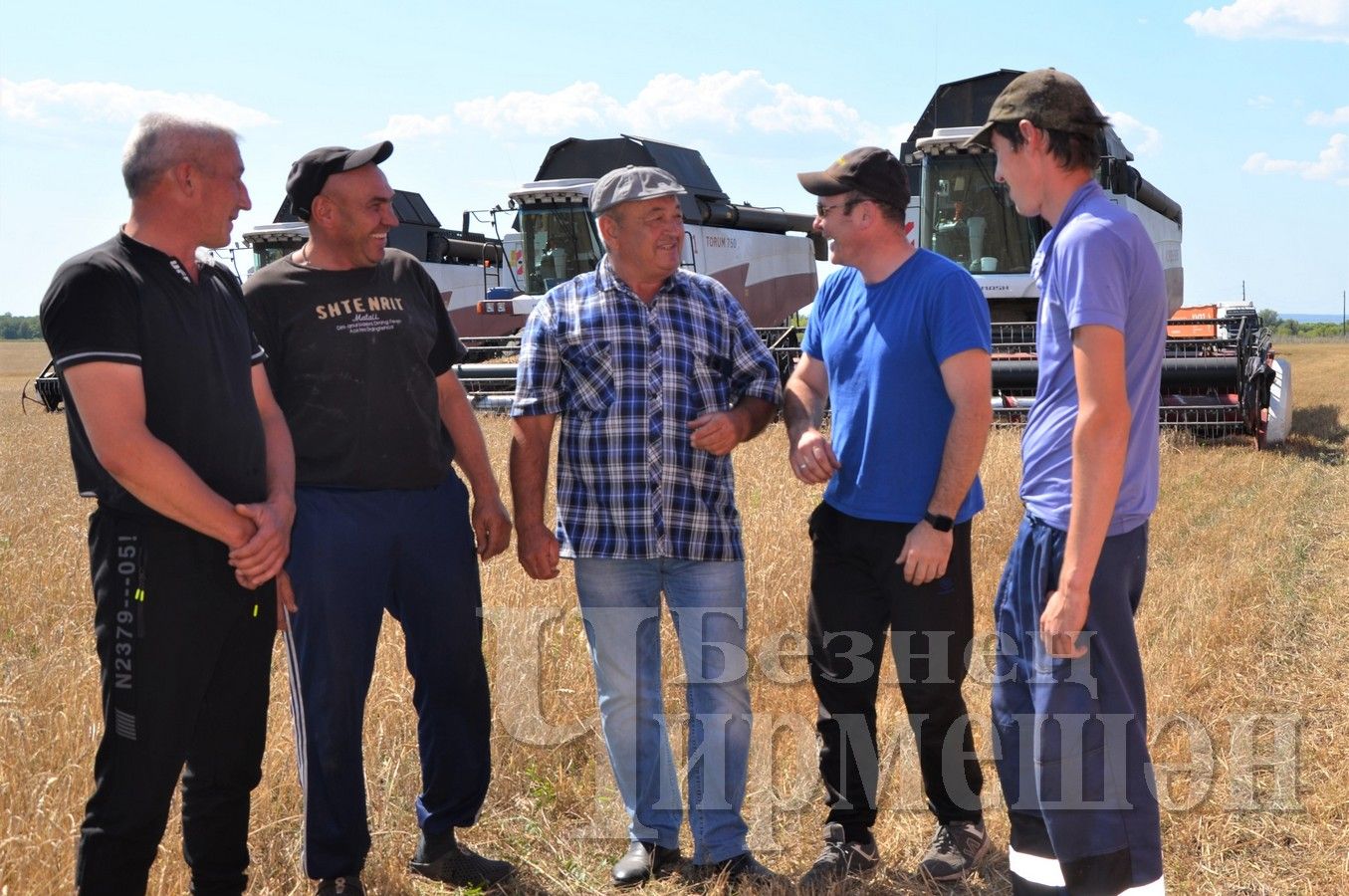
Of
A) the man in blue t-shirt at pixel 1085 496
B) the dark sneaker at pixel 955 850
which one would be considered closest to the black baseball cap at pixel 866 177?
the man in blue t-shirt at pixel 1085 496

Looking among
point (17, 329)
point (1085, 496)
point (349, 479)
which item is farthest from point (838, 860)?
point (17, 329)

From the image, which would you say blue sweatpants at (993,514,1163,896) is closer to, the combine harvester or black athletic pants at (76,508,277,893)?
black athletic pants at (76,508,277,893)

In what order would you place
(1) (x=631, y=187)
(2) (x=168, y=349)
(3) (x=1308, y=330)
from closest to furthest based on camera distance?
(2) (x=168, y=349) < (1) (x=631, y=187) < (3) (x=1308, y=330)

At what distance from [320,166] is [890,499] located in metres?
1.75

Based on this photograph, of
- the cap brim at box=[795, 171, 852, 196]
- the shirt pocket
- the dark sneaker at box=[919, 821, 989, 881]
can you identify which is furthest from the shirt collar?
the dark sneaker at box=[919, 821, 989, 881]

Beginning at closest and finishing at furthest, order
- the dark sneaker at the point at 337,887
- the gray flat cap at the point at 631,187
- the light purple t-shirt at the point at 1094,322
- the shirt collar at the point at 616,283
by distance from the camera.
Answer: the light purple t-shirt at the point at 1094,322 → the dark sneaker at the point at 337,887 → the gray flat cap at the point at 631,187 → the shirt collar at the point at 616,283

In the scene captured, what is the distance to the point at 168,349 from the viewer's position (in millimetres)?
2807

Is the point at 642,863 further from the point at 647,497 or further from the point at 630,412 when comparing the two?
the point at 630,412

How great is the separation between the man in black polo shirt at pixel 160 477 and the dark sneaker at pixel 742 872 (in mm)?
1357

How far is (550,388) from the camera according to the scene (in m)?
3.59

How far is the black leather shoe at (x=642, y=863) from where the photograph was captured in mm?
3521

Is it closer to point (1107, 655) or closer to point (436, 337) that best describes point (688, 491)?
point (436, 337)

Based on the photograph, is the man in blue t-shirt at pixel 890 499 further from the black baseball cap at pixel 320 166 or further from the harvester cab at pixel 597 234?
the harvester cab at pixel 597 234

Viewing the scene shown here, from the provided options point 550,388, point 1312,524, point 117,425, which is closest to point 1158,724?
point 550,388
